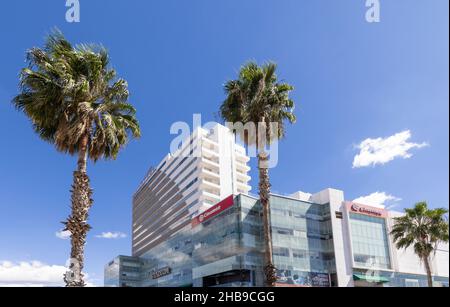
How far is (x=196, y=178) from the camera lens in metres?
119

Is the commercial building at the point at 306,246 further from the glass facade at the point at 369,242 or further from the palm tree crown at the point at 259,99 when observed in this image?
the palm tree crown at the point at 259,99

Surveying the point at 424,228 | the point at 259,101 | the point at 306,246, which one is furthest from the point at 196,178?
the point at 259,101

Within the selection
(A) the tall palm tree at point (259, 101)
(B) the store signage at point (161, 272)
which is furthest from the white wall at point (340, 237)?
(B) the store signage at point (161, 272)

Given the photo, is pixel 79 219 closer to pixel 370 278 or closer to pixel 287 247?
pixel 287 247

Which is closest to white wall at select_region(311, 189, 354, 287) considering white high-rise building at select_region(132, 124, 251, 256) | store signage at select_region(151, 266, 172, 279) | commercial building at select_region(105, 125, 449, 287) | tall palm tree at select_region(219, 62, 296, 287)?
commercial building at select_region(105, 125, 449, 287)

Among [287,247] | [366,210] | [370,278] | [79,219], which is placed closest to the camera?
[79,219]

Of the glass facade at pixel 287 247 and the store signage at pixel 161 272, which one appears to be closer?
the glass facade at pixel 287 247

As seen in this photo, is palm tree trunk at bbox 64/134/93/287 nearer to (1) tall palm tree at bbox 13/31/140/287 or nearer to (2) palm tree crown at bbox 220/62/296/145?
(1) tall palm tree at bbox 13/31/140/287

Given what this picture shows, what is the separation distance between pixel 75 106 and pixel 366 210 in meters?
64.9

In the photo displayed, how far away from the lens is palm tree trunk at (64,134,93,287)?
1627 centimetres

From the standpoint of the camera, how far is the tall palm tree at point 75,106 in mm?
18344

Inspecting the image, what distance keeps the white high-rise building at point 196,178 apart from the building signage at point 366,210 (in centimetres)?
4368
